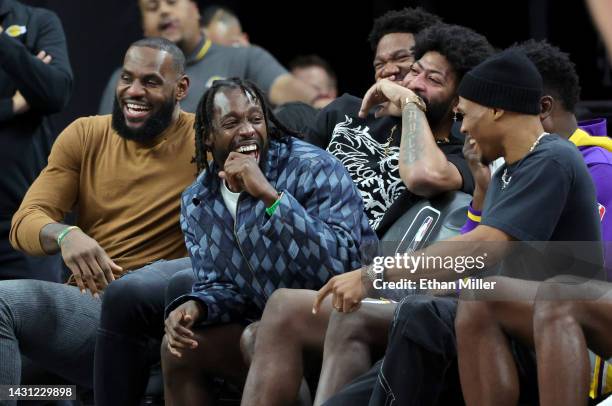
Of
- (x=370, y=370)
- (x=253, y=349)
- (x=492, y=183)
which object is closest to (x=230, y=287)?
(x=253, y=349)

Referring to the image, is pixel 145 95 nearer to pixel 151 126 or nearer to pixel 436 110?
pixel 151 126

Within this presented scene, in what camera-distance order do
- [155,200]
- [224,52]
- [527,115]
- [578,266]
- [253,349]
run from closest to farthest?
1. [578,266]
2. [527,115]
3. [253,349]
4. [155,200]
5. [224,52]

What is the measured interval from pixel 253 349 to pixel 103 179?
114 cm

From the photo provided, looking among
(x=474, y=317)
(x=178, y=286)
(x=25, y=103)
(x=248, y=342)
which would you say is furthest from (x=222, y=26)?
(x=474, y=317)

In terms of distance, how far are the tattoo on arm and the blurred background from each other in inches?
58.4

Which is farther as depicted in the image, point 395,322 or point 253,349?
point 253,349

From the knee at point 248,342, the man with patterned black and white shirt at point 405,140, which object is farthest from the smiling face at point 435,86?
the knee at point 248,342

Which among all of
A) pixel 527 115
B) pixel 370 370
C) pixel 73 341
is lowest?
pixel 73 341

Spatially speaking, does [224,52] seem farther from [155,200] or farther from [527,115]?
[527,115]

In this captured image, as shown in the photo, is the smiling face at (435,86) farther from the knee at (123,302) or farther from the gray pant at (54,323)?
the knee at (123,302)

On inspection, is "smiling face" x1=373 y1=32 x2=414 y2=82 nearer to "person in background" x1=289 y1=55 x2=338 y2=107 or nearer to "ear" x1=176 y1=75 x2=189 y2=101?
"ear" x1=176 y1=75 x2=189 y2=101

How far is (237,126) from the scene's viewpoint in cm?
374

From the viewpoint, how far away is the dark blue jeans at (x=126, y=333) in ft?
12.3

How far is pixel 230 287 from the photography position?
A: 3.61 m
